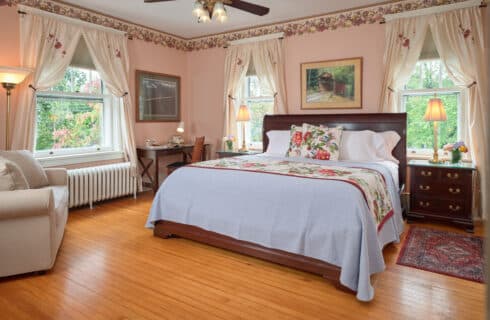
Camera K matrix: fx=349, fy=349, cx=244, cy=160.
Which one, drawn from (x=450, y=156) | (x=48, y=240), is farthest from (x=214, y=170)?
(x=450, y=156)

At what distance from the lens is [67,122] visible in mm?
4691

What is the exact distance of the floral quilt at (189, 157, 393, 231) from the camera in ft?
8.93

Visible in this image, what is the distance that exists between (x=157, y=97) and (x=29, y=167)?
2.68m

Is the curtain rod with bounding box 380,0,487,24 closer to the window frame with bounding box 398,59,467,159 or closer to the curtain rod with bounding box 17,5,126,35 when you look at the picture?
the window frame with bounding box 398,59,467,159

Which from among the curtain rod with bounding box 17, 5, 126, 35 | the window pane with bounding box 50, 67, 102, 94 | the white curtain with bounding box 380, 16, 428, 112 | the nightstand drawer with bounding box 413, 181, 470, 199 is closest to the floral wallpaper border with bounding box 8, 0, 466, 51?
the curtain rod with bounding box 17, 5, 126, 35

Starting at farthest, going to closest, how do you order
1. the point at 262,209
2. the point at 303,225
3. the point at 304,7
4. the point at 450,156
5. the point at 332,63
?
1. the point at 332,63
2. the point at 304,7
3. the point at 450,156
4. the point at 262,209
5. the point at 303,225

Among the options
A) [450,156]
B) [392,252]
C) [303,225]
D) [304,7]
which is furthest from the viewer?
[304,7]

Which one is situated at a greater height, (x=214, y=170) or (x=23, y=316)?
(x=214, y=170)

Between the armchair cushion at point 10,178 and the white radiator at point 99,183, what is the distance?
151 centimetres

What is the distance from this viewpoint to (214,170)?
3268 millimetres

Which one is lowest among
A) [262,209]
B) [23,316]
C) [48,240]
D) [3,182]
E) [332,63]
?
[23,316]

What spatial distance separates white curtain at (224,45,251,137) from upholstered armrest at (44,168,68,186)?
2.71m

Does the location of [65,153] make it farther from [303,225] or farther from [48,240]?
[303,225]

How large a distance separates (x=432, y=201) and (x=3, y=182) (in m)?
4.15
